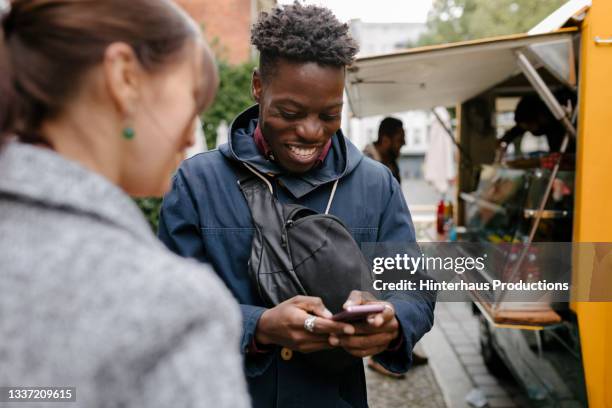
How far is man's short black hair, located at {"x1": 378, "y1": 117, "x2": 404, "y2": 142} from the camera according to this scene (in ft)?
21.0

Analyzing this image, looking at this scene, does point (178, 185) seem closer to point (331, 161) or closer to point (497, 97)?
point (331, 161)

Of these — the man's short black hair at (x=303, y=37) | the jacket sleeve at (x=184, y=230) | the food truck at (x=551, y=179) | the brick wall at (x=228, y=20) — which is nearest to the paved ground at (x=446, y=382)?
the food truck at (x=551, y=179)

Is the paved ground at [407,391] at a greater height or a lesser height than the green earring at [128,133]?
lesser

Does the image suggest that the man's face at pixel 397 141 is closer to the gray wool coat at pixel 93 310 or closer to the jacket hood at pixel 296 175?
the jacket hood at pixel 296 175

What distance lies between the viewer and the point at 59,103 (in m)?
0.85

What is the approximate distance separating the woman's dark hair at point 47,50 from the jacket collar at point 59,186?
1.8 inches

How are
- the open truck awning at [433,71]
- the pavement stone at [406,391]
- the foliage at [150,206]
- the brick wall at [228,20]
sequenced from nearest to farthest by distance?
the open truck awning at [433,71] → the pavement stone at [406,391] → the foliage at [150,206] → the brick wall at [228,20]

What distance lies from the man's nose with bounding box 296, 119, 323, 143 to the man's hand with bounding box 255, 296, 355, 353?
21.1 inches

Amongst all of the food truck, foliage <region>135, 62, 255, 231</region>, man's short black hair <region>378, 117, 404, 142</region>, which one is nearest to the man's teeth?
the food truck

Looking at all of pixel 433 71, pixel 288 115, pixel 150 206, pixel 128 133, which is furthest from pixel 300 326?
pixel 150 206

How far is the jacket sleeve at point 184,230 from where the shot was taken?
5.61ft

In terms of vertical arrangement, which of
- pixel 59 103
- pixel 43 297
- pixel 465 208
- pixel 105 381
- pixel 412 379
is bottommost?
pixel 412 379

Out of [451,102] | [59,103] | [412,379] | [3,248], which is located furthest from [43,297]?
[451,102]

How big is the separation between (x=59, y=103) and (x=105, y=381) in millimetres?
421
